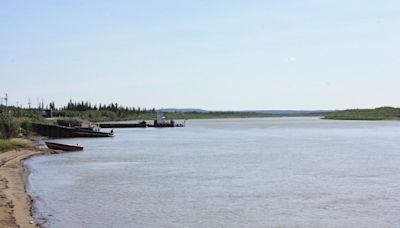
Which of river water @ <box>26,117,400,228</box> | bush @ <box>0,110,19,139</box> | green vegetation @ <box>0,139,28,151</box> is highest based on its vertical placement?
bush @ <box>0,110,19,139</box>

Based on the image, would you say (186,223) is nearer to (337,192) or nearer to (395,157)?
(337,192)

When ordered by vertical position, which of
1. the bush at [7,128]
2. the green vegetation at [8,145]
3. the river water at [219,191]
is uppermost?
the bush at [7,128]

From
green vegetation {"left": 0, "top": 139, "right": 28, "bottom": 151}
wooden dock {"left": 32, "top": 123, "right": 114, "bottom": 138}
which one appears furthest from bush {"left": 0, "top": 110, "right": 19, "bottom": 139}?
wooden dock {"left": 32, "top": 123, "right": 114, "bottom": 138}

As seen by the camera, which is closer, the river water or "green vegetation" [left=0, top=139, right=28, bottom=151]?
the river water

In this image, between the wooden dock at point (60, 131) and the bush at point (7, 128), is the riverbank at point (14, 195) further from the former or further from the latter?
the wooden dock at point (60, 131)

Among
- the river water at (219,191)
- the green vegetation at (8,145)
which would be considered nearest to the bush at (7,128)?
the green vegetation at (8,145)

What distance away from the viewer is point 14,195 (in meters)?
29.3

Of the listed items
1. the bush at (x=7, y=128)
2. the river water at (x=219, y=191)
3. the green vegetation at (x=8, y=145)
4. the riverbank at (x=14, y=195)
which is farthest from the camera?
the bush at (x=7, y=128)

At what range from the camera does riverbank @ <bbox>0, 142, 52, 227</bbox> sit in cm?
2241

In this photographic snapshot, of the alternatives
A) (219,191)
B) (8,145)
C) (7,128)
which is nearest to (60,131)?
(7,128)

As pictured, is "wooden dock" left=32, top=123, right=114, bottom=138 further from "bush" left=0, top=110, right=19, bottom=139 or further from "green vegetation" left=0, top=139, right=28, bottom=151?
"green vegetation" left=0, top=139, right=28, bottom=151

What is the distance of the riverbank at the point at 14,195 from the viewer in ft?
73.5

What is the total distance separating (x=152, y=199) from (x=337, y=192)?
32.3 ft

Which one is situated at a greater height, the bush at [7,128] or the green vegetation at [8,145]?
the bush at [7,128]
